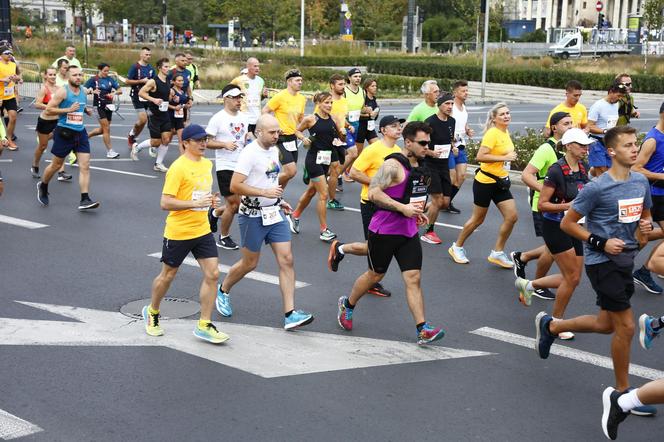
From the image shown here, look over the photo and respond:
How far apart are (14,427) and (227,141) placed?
558 cm

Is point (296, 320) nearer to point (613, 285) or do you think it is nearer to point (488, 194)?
point (613, 285)

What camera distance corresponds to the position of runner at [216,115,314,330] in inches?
299

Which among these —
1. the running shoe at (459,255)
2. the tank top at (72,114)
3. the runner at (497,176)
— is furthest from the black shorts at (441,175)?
the tank top at (72,114)

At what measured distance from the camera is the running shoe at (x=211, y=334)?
7.20m

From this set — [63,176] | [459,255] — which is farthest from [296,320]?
[63,176]

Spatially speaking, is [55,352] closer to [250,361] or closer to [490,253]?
[250,361]

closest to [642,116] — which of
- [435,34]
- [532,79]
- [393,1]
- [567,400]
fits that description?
[532,79]

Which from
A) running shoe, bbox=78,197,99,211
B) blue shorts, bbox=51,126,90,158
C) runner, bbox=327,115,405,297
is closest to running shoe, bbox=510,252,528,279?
runner, bbox=327,115,405,297

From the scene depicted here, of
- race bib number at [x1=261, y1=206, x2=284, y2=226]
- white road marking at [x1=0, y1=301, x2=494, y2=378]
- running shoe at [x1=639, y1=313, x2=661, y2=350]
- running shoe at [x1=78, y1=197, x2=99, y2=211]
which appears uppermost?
race bib number at [x1=261, y1=206, x2=284, y2=226]

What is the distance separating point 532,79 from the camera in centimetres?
4019

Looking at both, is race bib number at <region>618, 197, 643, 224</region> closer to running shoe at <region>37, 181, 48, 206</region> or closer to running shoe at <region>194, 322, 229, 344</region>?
running shoe at <region>194, 322, 229, 344</region>

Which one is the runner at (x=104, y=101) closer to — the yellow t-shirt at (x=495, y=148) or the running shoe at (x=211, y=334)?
the yellow t-shirt at (x=495, y=148)

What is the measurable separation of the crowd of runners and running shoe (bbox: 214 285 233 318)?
0.05 ft

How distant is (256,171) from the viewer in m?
7.73
